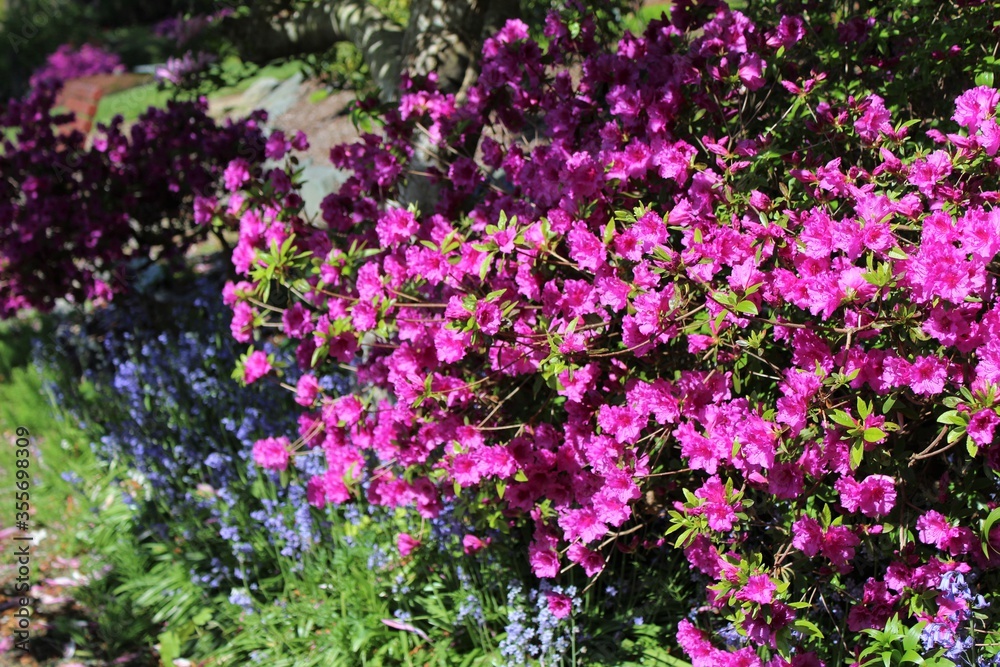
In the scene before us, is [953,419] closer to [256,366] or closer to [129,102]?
[256,366]

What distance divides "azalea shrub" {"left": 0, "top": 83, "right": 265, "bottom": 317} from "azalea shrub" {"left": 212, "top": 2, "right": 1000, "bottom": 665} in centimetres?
200

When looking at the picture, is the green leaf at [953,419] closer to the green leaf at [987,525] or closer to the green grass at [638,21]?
the green leaf at [987,525]

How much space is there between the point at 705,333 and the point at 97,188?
384 centimetres

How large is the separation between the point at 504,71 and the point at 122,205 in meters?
2.83

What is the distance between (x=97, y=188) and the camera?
4770 millimetres

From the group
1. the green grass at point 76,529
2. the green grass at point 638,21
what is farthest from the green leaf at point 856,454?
the green grass at point 76,529

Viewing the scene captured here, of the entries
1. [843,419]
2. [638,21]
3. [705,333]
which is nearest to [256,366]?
[705,333]

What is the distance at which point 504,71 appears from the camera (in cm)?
279

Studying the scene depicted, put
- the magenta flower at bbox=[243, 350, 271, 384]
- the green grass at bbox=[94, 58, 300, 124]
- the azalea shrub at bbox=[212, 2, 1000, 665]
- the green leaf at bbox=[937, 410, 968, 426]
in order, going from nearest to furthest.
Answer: the green leaf at bbox=[937, 410, 968, 426] → the azalea shrub at bbox=[212, 2, 1000, 665] → the magenta flower at bbox=[243, 350, 271, 384] → the green grass at bbox=[94, 58, 300, 124]

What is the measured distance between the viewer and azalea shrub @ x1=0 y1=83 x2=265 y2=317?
182 inches

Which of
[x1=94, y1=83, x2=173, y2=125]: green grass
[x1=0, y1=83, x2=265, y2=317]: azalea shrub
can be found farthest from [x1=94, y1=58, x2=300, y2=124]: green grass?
[x1=0, y1=83, x2=265, y2=317]: azalea shrub

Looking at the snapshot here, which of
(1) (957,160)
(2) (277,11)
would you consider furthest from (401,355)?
(2) (277,11)

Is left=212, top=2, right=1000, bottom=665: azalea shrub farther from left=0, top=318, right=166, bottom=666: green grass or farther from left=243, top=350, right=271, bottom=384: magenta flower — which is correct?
left=0, top=318, right=166, bottom=666: green grass

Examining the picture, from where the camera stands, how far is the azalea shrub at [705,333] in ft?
6.30
